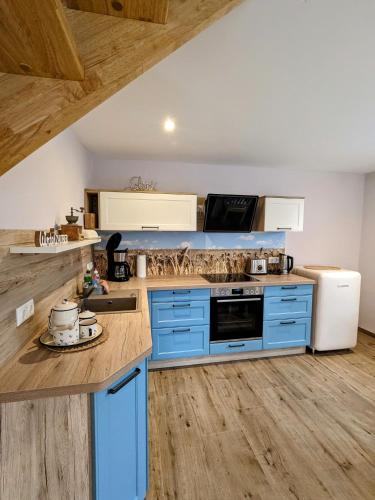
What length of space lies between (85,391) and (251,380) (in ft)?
6.51

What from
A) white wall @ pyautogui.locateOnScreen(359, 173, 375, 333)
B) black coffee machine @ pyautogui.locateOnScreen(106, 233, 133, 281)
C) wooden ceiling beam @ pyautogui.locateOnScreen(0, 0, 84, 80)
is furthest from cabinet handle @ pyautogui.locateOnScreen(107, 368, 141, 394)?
white wall @ pyautogui.locateOnScreen(359, 173, 375, 333)

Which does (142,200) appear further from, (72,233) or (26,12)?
(26,12)

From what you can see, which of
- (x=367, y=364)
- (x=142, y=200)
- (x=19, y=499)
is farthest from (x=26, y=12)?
(x=367, y=364)

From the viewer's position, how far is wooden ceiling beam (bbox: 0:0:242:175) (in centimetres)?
71

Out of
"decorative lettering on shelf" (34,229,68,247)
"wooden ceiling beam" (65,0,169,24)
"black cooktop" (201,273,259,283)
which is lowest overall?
"black cooktop" (201,273,259,283)

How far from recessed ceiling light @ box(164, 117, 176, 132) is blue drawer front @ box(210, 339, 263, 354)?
2173 mm

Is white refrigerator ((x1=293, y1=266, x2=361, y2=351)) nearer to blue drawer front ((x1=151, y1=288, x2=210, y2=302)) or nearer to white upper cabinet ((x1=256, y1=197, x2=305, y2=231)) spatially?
white upper cabinet ((x1=256, y1=197, x2=305, y2=231))

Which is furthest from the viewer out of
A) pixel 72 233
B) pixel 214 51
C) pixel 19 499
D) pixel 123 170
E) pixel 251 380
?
pixel 123 170

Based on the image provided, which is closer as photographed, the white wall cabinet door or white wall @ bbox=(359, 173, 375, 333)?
the white wall cabinet door

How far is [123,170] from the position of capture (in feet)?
9.70

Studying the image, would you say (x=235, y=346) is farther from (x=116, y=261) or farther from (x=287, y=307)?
(x=116, y=261)

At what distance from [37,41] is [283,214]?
2.91 metres

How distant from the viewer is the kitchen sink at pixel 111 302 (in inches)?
79.3

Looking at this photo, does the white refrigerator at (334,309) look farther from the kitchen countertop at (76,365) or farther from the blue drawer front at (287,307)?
the kitchen countertop at (76,365)
